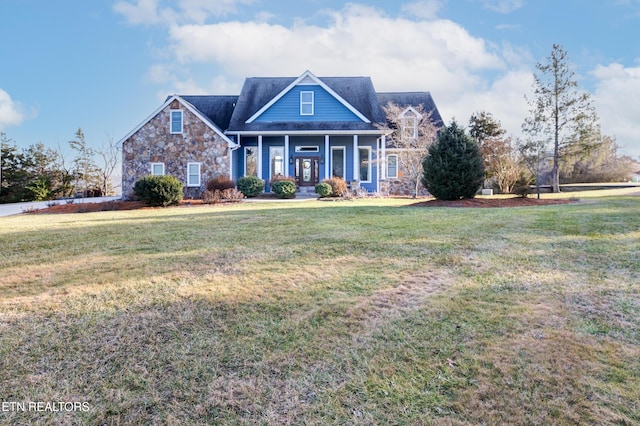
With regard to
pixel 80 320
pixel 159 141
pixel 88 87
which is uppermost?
pixel 88 87

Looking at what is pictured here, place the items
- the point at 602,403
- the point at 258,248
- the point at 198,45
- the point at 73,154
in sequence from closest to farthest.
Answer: the point at 602,403, the point at 258,248, the point at 198,45, the point at 73,154

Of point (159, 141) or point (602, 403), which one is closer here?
point (602, 403)

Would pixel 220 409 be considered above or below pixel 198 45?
below

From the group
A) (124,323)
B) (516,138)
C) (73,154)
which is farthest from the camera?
(516,138)

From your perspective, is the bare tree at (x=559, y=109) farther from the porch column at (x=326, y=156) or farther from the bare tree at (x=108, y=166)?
the bare tree at (x=108, y=166)

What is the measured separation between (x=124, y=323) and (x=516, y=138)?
30637mm

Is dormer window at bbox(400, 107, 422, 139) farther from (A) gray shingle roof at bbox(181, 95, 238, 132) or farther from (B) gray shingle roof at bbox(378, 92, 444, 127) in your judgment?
(A) gray shingle roof at bbox(181, 95, 238, 132)

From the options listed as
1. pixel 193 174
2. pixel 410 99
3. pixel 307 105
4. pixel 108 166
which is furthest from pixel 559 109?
pixel 108 166

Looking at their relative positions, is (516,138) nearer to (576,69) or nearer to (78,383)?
(576,69)

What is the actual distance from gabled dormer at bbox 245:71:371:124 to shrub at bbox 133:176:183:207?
8834 millimetres

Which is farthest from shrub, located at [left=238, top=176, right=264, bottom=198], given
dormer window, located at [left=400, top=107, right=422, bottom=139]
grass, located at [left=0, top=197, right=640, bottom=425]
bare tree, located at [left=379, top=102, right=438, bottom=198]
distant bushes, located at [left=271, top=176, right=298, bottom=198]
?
grass, located at [left=0, top=197, right=640, bottom=425]

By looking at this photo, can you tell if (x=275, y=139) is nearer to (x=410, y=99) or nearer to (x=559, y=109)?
(x=410, y=99)

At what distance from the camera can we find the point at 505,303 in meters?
3.44

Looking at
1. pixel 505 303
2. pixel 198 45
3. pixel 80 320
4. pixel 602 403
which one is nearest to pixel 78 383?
pixel 80 320
